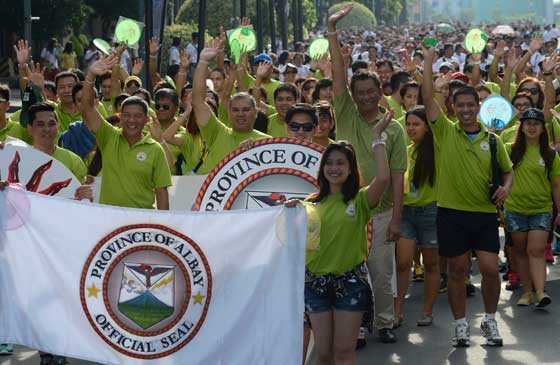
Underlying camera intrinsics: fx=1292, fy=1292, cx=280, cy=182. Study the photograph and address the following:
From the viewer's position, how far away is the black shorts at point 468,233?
28.2 ft

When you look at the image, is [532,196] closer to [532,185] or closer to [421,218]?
[532,185]

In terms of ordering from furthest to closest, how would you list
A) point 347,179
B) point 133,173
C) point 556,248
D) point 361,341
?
point 556,248
point 361,341
point 133,173
point 347,179

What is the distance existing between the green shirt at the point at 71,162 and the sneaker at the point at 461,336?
8.89 feet

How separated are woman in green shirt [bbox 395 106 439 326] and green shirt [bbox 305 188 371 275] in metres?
2.51

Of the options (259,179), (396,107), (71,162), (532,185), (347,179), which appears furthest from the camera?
(396,107)

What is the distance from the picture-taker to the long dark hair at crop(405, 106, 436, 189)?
9664mm

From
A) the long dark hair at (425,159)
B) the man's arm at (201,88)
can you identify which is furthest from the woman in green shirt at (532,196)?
the man's arm at (201,88)

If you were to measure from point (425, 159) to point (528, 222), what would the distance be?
1077 millimetres

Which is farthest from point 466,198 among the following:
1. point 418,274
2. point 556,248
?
point 556,248

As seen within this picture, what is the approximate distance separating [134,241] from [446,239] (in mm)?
2457

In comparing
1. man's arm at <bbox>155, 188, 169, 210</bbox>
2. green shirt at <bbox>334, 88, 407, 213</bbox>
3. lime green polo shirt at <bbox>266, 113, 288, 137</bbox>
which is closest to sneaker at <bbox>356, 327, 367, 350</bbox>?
green shirt at <bbox>334, 88, 407, 213</bbox>

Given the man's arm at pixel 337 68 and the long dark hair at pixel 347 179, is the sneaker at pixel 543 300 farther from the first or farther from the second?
the long dark hair at pixel 347 179

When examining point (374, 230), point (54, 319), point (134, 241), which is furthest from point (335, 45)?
point (54, 319)

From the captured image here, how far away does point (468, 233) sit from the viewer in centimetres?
864
